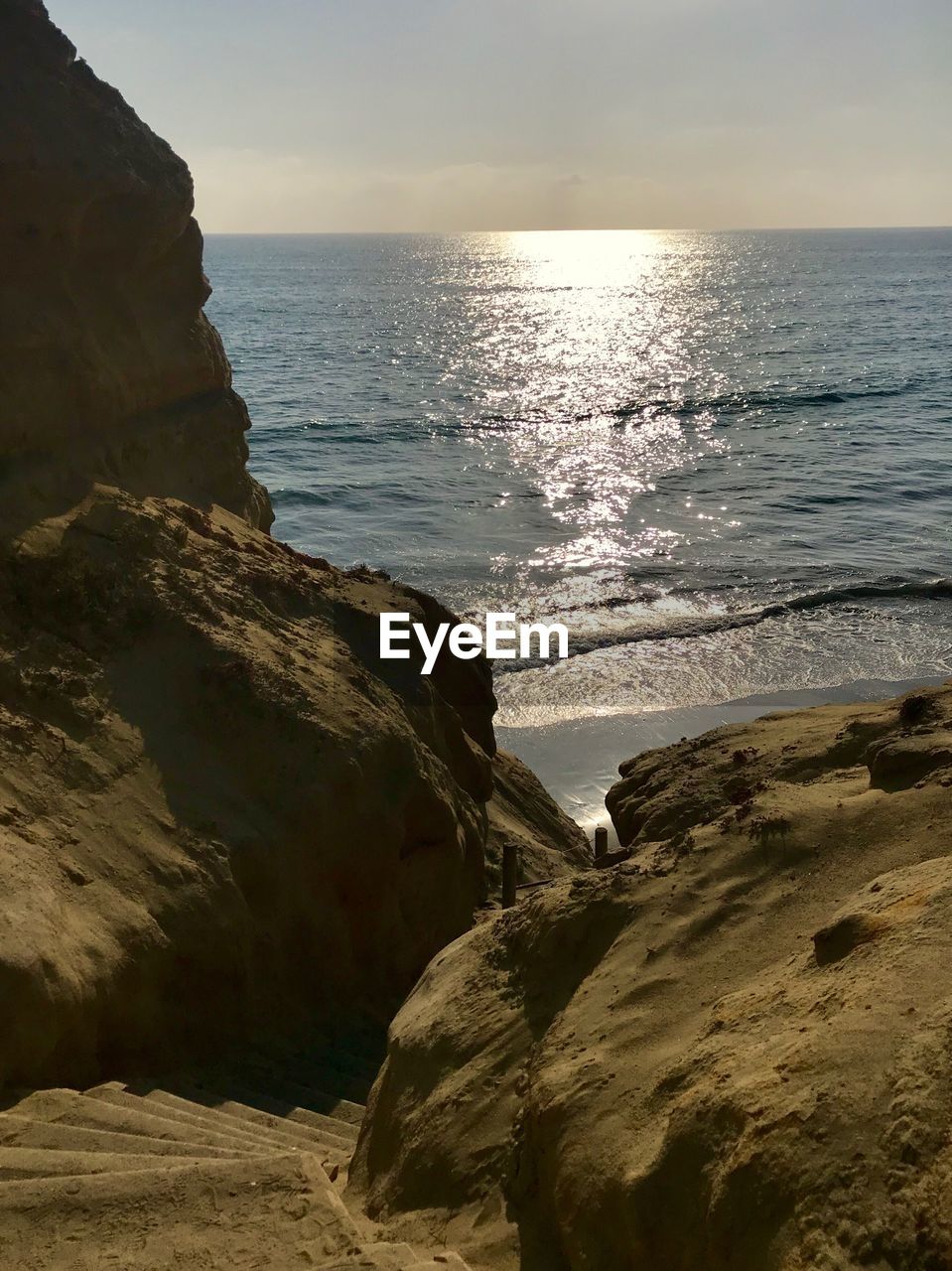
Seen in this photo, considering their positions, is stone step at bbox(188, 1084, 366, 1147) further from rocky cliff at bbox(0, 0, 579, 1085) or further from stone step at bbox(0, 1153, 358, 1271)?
stone step at bbox(0, 1153, 358, 1271)

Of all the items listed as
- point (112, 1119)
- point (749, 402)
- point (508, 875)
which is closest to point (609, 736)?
point (508, 875)

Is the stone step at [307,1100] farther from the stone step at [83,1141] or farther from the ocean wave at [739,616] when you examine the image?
the ocean wave at [739,616]

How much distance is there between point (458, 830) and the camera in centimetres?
827

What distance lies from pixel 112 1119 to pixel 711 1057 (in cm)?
263

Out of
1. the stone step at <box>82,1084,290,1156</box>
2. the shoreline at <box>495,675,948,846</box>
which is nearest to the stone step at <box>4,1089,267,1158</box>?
the stone step at <box>82,1084,290,1156</box>

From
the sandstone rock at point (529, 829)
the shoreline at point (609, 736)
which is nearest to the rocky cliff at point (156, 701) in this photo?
the sandstone rock at point (529, 829)

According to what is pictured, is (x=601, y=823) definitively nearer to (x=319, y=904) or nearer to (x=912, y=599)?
(x=319, y=904)

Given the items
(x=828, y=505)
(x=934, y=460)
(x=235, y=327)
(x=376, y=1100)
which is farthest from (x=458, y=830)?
(x=235, y=327)

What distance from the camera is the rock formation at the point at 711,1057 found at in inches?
122

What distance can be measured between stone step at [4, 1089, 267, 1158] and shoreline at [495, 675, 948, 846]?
304 inches

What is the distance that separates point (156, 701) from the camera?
710 centimetres

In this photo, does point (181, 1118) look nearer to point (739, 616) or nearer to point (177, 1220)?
point (177, 1220)

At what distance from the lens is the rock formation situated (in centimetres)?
311

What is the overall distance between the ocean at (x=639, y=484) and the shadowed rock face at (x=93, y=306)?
6.40 meters
